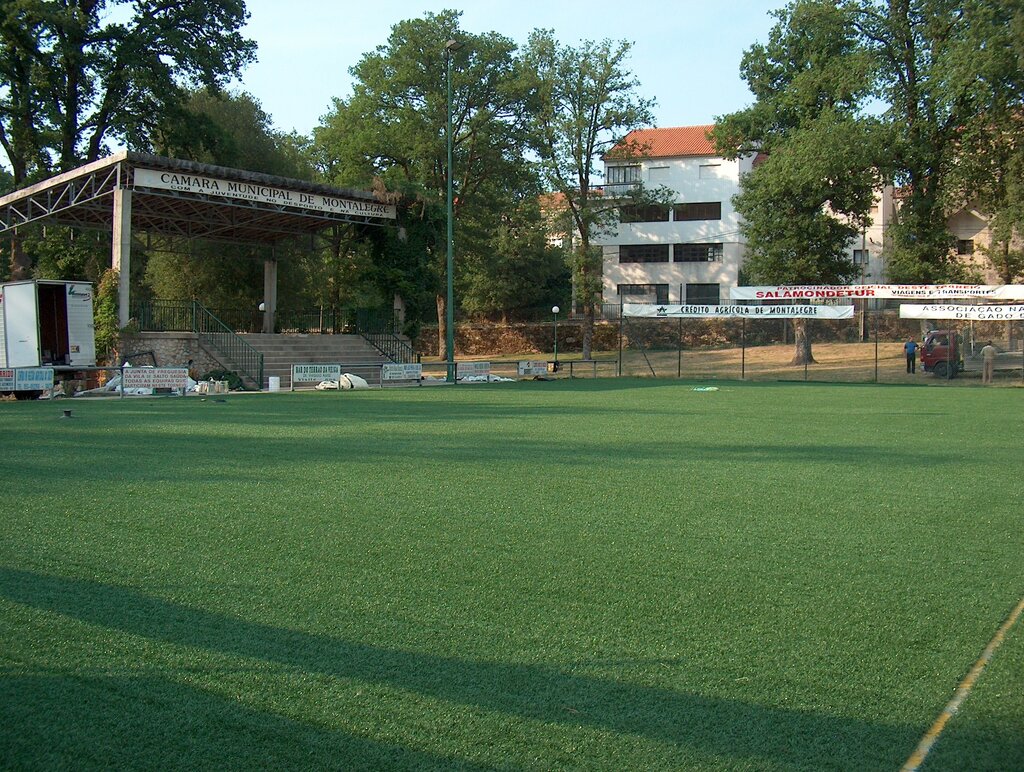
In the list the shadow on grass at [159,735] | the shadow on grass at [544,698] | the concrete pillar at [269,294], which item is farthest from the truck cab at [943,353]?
the shadow on grass at [159,735]

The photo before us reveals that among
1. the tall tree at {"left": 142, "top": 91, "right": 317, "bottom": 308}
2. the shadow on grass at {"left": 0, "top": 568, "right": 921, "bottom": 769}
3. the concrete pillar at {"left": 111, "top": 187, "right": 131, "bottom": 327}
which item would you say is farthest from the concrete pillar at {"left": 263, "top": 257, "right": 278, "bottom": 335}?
the shadow on grass at {"left": 0, "top": 568, "right": 921, "bottom": 769}

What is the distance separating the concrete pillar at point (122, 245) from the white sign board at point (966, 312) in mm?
27449

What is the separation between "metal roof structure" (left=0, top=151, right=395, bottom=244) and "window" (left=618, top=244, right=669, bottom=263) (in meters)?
35.2

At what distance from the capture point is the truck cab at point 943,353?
111 ft

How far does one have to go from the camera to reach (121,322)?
27156mm

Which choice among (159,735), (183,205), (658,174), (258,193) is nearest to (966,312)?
(258,193)

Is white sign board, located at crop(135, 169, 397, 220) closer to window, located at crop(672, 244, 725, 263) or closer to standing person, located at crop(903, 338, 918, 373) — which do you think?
standing person, located at crop(903, 338, 918, 373)

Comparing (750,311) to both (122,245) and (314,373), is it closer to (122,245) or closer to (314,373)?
(314,373)

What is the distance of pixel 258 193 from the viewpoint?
29.3 meters

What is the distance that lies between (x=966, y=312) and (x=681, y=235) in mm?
33646

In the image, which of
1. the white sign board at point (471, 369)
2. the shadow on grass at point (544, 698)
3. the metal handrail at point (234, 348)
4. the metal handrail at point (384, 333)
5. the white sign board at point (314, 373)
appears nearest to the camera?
the shadow on grass at point (544, 698)

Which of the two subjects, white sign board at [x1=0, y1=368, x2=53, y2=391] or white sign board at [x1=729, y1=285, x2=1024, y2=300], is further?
white sign board at [x1=729, y1=285, x2=1024, y2=300]

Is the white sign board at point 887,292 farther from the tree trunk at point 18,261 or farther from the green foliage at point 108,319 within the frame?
the tree trunk at point 18,261

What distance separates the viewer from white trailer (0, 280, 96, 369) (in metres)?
23.5
